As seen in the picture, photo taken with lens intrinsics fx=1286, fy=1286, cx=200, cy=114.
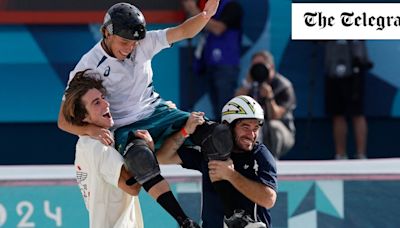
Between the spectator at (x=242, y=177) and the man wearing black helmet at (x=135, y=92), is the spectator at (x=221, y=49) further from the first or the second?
the spectator at (x=242, y=177)

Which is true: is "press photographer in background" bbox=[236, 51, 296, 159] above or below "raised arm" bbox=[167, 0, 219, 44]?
above

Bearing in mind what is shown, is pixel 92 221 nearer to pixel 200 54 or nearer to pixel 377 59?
pixel 200 54

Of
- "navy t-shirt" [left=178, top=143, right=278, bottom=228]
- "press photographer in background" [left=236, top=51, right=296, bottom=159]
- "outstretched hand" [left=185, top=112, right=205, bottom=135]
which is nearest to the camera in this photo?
"navy t-shirt" [left=178, top=143, right=278, bottom=228]

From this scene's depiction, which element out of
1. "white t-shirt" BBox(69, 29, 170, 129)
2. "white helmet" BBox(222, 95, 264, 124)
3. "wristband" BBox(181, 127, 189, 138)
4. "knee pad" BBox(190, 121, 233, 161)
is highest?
"white t-shirt" BBox(69, 29, 170, 129)

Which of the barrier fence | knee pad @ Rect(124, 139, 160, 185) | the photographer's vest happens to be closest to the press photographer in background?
the photographer's vest

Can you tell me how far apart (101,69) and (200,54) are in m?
4.98

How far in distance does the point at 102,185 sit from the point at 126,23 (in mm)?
861

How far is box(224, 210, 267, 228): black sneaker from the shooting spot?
663 cm

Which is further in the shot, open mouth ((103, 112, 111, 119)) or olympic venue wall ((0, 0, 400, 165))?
olympic venue wall ((0, 0, 400, 165))

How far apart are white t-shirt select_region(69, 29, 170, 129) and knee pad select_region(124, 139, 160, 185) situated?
16.9 inches

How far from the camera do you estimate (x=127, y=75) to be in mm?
6977

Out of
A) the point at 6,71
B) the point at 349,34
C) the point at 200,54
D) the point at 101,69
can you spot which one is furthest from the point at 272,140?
the point at 101,69

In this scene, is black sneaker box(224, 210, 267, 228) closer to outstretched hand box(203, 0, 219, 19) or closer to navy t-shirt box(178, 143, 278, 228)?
navy t-shirt box(178, 143, 278, 228)

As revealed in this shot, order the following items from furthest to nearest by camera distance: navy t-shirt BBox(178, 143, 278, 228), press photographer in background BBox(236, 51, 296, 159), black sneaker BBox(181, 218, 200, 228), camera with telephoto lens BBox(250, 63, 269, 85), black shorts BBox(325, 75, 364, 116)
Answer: black shorts BBox(325, 75, 364, 116), camera with telephoto lens BBox(250, 63, 269, 85), press photographer in background BBox(236, 51, 296, 159), navy t-shirt BBox(178, 143, 278, 228), black sneaker BBox(181, 218, 200, 228)
